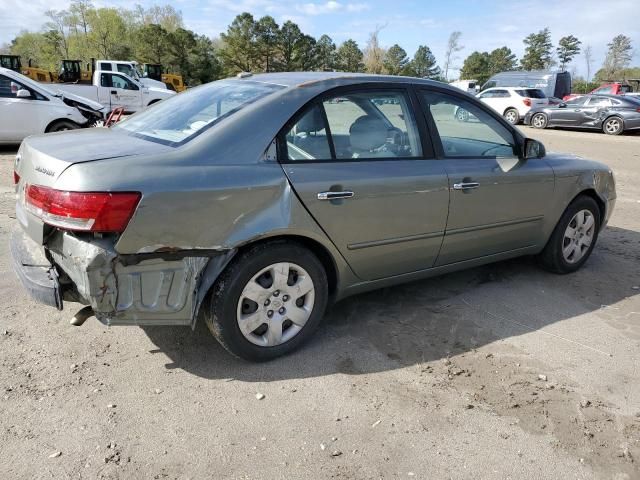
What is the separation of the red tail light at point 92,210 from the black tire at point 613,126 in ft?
66.5

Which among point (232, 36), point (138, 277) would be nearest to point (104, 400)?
point (138, 277)

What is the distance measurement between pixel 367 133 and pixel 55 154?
183cm

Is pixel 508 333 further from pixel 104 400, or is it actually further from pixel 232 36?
pixel 232 36

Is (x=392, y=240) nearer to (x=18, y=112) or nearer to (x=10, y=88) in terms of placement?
(x=18, y=112)

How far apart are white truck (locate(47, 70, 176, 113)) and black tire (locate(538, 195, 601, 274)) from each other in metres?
Result: 16.7

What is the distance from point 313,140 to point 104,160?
3.81ft

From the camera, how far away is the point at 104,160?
8.38 feet

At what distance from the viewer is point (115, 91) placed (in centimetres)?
1912

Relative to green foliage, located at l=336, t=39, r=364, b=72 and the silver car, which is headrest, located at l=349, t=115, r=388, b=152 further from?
green foliage, located at l=336, t=39, r=364, b=72

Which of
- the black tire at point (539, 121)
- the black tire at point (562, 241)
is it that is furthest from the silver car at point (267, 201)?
the black tire at point (539, 121)

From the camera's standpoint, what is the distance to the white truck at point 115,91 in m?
18.5

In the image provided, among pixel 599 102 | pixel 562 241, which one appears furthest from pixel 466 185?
pixel 599 102

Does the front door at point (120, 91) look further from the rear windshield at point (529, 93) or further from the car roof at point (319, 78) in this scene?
the car roof at point (319, 78)

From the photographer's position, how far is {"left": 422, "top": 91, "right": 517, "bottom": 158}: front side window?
145 inches
